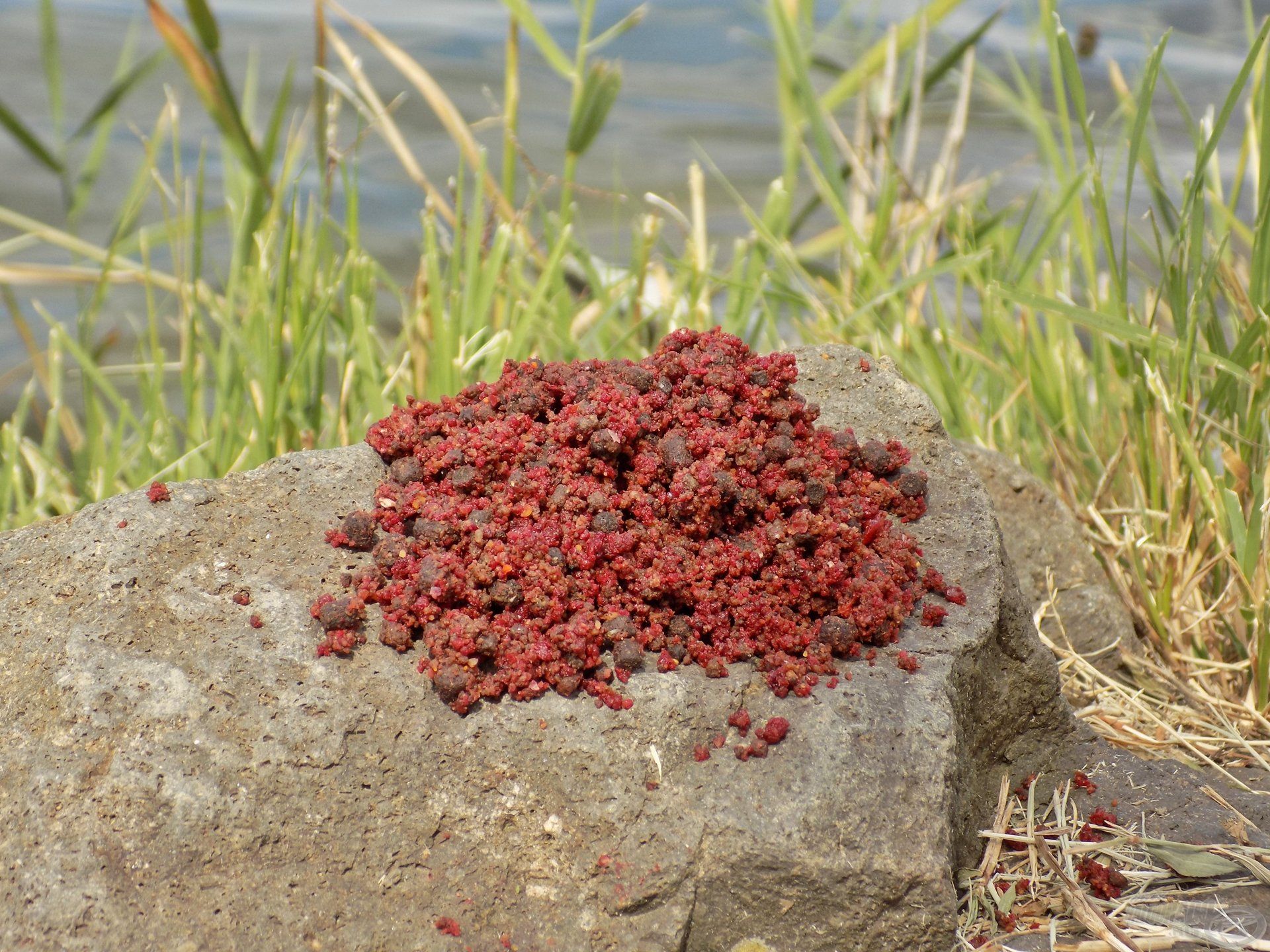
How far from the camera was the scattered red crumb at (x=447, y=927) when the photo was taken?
1.71 metres

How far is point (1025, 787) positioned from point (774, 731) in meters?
0.67

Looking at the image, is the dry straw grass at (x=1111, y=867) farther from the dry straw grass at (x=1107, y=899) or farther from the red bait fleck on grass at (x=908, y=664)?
the red bait fleck on grass at (x=908, y=664)

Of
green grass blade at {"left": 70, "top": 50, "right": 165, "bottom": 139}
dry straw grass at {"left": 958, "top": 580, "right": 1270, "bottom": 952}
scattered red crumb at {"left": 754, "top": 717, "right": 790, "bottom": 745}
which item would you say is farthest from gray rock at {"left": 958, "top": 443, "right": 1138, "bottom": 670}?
green grass blade at {"left": 70, "top": 50, "right": 165, "bottom": 139}

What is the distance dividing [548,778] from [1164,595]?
5.71 ft

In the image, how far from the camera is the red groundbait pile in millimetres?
1888

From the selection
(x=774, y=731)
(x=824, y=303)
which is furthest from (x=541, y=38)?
(x=774, y=731)

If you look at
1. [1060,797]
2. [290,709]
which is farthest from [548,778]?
[1060,797]

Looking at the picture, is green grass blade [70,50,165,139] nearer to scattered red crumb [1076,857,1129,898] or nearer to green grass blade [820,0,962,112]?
green grass blade [820,0,962,112]

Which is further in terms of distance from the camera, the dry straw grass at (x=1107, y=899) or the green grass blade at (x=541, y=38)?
the green grass blade at (x=541, y=38)

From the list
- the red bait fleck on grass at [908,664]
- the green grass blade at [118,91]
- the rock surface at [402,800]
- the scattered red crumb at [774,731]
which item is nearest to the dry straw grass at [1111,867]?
the rock surface at [402,800]

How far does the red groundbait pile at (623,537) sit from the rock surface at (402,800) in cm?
7

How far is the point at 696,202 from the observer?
436 cm

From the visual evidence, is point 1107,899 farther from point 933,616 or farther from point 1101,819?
point 933,616

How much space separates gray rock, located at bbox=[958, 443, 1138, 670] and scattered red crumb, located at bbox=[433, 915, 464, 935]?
171 centimetres
